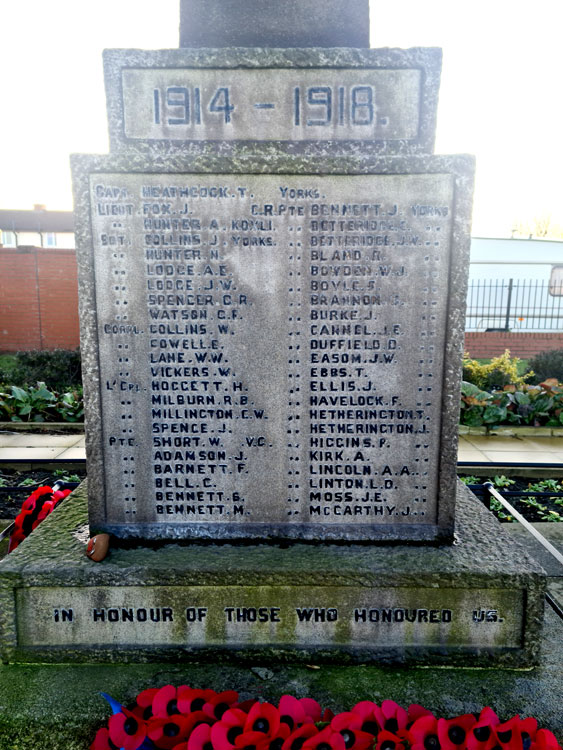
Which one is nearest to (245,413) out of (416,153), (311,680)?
(311,680)

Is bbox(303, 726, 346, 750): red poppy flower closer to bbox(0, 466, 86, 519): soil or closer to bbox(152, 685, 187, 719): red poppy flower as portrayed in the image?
bbox(152, 685, 187, 719): red poppy flower

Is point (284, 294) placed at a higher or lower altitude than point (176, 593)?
higher

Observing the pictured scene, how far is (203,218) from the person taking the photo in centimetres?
252

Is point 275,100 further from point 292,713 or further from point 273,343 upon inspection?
point 292,713

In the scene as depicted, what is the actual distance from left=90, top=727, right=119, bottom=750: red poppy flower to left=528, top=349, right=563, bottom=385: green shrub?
36.7 feet

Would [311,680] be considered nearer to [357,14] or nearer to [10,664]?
[10,664]

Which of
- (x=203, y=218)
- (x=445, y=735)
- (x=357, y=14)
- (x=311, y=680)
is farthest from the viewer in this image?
(x=357, y=14)

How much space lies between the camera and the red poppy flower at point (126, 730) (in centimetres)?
196

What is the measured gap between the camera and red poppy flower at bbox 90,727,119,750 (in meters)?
1.98

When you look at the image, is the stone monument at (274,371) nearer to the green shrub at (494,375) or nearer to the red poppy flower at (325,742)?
the red poppy flower at (325,742)

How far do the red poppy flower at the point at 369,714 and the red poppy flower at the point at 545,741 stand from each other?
0.54 meters

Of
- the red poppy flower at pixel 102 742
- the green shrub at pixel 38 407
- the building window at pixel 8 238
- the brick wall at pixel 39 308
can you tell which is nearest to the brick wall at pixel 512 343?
the green shrub at pixel 38 407

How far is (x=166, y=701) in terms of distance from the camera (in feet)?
6.89

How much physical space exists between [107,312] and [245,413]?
0.81 m
